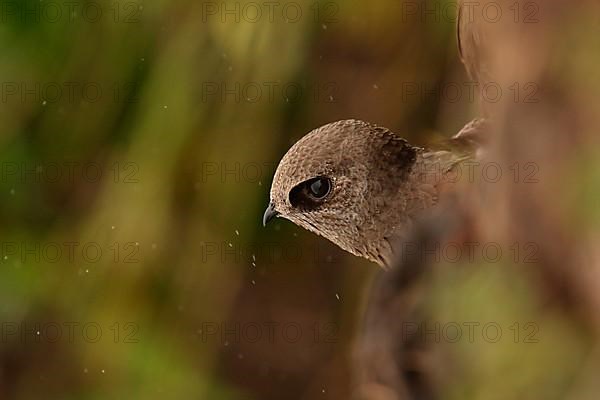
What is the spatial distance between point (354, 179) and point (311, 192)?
11cm

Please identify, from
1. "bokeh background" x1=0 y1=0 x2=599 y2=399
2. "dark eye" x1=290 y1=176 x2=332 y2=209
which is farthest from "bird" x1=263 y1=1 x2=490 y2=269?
"bokeh background" x1=0 y1=0 x2=599 y2=399

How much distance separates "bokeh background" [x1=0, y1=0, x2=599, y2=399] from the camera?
3.63m

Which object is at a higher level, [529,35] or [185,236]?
[529,35]

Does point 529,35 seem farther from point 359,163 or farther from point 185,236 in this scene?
point 185,236

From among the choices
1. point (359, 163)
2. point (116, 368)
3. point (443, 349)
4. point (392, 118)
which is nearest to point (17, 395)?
point (116, 368)

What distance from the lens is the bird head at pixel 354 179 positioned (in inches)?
97.7

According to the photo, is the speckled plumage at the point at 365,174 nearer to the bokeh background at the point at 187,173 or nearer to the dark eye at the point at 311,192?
the dark eye at the point at 311,192

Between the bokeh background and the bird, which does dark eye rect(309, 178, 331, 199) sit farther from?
the bokeh background

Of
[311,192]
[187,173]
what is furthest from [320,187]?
[187,173]

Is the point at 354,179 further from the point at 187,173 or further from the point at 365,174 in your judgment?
the point at 187,173

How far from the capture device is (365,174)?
2.49 meters

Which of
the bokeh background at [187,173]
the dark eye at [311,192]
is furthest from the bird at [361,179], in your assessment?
the bokeh background at [187,173]

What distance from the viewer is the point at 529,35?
0.89 metres

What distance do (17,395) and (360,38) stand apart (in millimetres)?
2004
